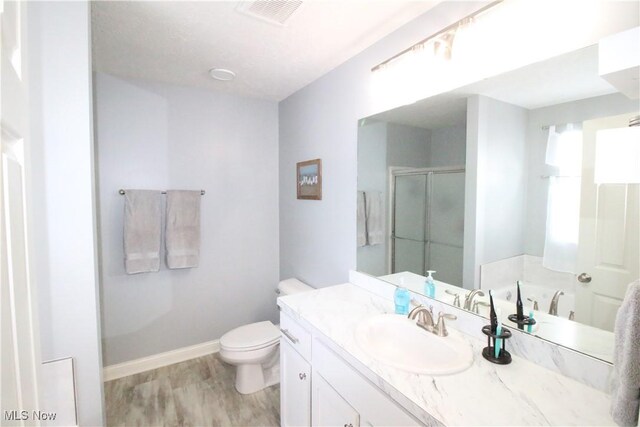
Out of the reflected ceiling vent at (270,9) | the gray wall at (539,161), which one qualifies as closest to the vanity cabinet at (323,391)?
the gray wall at (539,161)

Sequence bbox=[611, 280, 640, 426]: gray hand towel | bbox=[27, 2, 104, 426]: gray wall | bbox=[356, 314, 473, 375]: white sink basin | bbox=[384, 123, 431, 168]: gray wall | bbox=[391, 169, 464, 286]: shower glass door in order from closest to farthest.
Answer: bbox=[611, 280, 640, 426]: gray hand towel → bbox=[356, 314, 473, 375]: white sink basin → bbox=[27, 2, 104, 426]: gray wall → bbox=[391, 169, 464, 286]: shower glass door → bbox=[384, 123, 431, 168]: gray wall

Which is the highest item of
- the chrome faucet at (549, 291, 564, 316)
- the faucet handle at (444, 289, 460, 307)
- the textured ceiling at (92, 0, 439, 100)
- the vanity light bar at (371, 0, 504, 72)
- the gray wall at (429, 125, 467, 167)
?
the textured ceiling at (92, 0, 439, 100)

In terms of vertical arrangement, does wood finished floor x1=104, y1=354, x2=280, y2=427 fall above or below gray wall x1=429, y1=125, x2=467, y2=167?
below

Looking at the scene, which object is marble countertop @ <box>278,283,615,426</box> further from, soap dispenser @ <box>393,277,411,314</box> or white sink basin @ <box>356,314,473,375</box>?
soap dispenser @ <box>393,277,411,314</box>

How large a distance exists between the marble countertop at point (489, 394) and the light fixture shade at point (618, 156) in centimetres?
66

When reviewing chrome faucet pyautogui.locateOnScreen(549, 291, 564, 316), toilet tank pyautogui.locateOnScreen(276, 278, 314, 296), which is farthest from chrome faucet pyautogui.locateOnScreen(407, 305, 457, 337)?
toilet tank pyautogui.locateOnScreen(276, 278, 314, 296)

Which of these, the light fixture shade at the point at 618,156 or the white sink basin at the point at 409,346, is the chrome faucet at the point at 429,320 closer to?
the white sink basin at the point at 409,346

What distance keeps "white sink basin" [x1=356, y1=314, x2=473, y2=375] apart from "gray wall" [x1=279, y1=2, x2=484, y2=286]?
62 centimetres

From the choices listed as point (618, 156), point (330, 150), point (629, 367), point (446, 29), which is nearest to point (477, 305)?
point (629, 367)

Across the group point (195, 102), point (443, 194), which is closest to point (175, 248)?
point (195, 102)

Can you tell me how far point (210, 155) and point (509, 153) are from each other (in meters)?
2.23

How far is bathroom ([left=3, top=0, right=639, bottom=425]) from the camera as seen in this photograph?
115 centimetres

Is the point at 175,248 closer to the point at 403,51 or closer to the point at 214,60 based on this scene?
the point at 214,60

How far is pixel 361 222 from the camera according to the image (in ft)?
6.19
